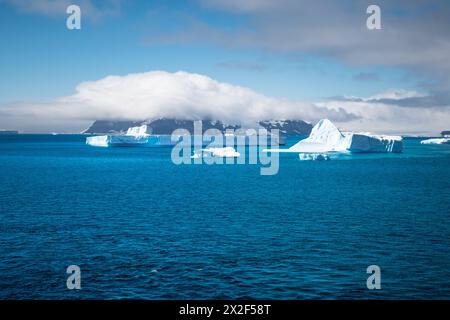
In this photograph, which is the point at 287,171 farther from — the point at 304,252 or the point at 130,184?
the point at 304,252

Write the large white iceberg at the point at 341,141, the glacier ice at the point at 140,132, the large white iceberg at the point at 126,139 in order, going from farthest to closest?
1. the glacier ice at the point at 140,132
2. the large white iceberg at the point at 126,139
3. the large white iceberg at the point at 341,141

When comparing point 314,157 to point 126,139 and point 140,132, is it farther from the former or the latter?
point 140,132

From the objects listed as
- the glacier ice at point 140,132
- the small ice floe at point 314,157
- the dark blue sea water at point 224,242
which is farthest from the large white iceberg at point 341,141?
the glacier ice at point 140,132

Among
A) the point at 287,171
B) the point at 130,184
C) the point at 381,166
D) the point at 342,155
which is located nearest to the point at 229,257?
the point at 130,184

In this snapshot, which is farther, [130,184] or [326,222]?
[130,184]

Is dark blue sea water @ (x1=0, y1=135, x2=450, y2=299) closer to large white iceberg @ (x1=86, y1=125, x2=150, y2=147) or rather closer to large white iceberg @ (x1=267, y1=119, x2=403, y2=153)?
large white iceberg @ (x1=267, y1=119, x2=403, y2=153)

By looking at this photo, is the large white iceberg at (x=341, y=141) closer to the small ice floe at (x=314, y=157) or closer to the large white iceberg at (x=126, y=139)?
the small ice floe at (x=314, y=157)
